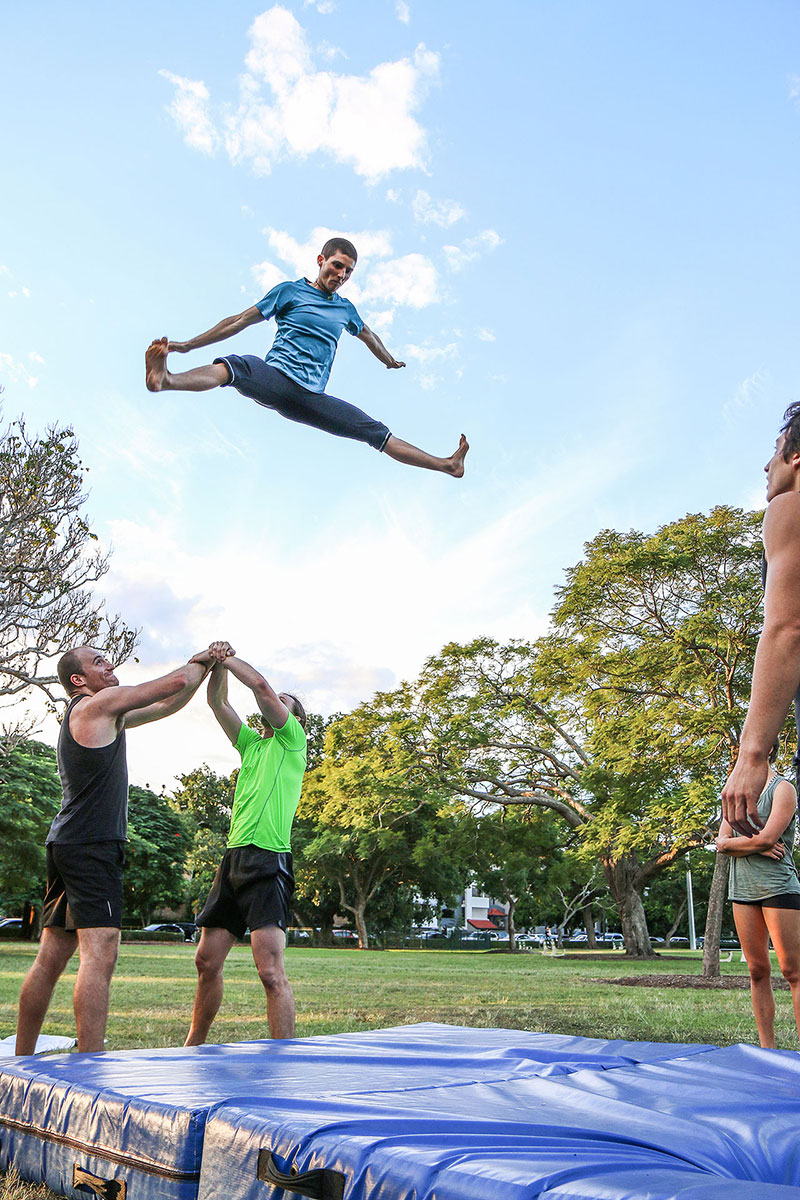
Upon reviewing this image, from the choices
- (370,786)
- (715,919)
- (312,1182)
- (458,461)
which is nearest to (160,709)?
(458,461)

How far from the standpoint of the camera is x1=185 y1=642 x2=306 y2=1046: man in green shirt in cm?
456

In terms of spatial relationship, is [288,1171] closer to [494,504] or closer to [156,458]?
[156,458]

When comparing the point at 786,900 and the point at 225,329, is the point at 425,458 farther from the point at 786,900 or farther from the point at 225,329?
the point at 786,900

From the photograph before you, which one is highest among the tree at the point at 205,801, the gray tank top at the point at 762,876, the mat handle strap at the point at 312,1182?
the tree at the point at 205,801

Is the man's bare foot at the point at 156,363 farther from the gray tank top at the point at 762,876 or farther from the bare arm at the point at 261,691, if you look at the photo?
the gray tank top at the point at 762,876

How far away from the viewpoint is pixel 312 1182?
2.23m

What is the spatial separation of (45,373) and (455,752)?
→ 17.4 m

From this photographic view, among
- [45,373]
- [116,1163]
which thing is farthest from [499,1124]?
[45,373]

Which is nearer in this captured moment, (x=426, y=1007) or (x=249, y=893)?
(x=249, y=893)

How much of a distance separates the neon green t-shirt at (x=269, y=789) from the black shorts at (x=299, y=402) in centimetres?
151

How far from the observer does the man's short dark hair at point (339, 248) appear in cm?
432

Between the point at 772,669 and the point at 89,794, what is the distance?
129 inches

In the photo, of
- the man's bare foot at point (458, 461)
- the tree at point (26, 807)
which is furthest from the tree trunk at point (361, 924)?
the man's bare foot at point (458, 461)

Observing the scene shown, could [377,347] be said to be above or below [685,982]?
above
